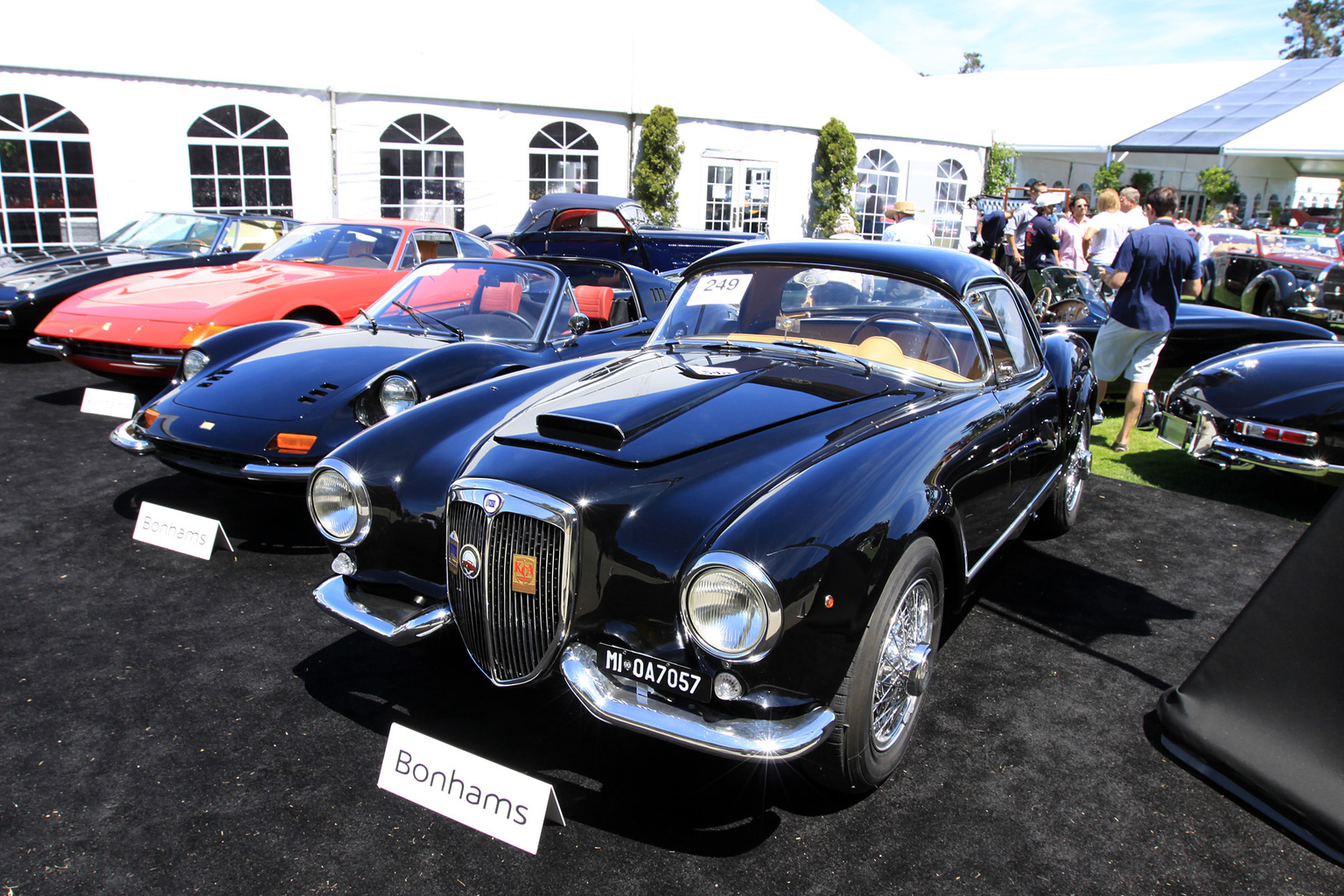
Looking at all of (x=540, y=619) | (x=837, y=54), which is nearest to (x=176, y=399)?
(x=540, y=619)

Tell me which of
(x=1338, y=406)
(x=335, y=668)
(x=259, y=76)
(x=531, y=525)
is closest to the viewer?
(x=531, y=525)

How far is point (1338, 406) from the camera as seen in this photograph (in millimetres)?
4793

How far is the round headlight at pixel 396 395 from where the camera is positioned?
164 inches

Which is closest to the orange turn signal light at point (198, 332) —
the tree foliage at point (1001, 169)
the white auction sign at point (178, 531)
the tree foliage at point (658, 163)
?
the white auction sign at point (178, 531)

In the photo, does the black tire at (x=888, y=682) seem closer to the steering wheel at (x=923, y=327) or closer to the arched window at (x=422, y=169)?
the steering wheel at (x=923, y=327)

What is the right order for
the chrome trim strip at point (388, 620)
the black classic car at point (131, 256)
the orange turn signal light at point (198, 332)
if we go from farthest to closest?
the black classic car at point (131, 256) → the orange turn signal light at point (198, 332) → the chrome trim strip at point (388, 620)

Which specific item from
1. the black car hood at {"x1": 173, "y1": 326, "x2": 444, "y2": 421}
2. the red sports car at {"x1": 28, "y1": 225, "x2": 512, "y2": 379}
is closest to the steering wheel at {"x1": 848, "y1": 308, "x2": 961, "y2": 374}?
the black car hood at {"x1": 173, "y1": 326, "x2": 444, "y2": 421}

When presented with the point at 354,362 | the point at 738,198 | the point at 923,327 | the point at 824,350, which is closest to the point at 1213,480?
the point at 923,327

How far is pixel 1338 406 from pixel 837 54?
14.9 metres

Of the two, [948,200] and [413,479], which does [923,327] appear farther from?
[948,200]

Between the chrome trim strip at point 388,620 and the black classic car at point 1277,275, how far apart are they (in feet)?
46.3

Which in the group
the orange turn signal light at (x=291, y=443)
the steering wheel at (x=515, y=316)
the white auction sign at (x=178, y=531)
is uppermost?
the steering wheel at (x=515, y=316)

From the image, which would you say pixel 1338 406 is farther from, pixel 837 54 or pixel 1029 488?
pixel 837 54

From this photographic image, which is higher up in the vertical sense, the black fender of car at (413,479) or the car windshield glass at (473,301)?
the car windshield glass at (473,301)
